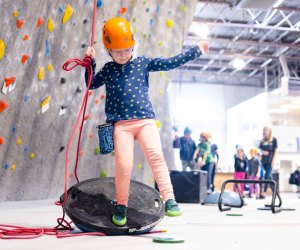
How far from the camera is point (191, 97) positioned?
22359 millimetres

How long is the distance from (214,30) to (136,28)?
10187 mm

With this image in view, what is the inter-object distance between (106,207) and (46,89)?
2.63 meters

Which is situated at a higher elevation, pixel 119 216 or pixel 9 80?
pixel 9 80

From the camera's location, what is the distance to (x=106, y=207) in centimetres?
278

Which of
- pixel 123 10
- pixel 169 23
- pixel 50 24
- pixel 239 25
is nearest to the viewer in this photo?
pixel 50 24

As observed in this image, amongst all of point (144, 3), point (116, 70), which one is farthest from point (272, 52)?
point (116, 70)

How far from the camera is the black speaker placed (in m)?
6.54

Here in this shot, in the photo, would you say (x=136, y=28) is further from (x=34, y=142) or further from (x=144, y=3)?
(x=34, y=142)

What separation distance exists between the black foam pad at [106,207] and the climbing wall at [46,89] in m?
1.84

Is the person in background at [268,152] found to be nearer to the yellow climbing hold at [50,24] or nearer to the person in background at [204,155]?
the person in background at [204,155]

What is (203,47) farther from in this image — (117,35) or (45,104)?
(45,104)

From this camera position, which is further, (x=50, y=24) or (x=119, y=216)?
(x=50, y=24)

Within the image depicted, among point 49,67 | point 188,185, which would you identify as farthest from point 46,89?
point 188,185

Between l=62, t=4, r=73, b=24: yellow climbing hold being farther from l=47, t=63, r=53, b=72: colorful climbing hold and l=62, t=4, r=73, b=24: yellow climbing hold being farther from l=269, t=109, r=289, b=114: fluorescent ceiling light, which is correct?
l=269, t=109, r=289, b=114: fluorescent ceiling light
